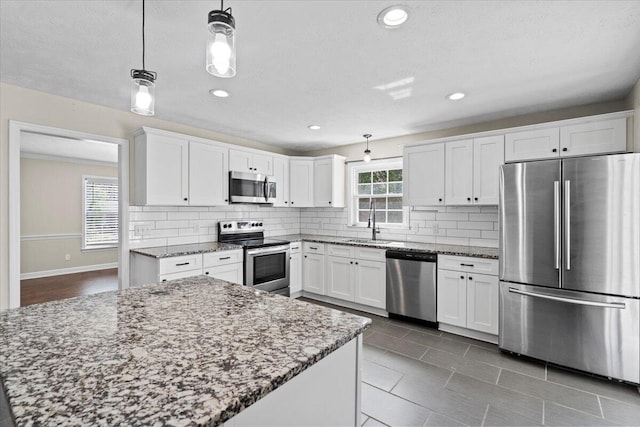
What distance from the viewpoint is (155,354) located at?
93cm

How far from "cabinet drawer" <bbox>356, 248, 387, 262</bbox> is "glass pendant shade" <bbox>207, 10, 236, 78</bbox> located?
3.10m

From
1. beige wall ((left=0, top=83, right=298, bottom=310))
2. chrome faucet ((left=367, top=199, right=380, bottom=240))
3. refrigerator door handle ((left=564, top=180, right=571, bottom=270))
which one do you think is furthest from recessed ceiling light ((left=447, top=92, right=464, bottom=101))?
beige wall ((left=0, top=83, right=298, bottom=310))

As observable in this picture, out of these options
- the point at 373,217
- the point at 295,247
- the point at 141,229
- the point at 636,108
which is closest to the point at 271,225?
the point at 295,247

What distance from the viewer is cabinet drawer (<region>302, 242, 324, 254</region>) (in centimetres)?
448

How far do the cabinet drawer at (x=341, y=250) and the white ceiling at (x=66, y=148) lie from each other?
3596mm

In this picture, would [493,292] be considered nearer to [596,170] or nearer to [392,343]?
[392,343]

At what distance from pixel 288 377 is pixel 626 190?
9.44 feet

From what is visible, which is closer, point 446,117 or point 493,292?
point 493,292

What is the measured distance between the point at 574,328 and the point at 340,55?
281 cm

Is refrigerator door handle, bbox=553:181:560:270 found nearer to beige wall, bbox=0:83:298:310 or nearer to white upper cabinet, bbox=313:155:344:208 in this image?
white upper cabinet, bbox=313:155:344:208

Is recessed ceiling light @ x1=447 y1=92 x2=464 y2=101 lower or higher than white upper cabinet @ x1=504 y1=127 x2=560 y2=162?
higher

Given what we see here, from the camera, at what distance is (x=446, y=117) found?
11.6 feet

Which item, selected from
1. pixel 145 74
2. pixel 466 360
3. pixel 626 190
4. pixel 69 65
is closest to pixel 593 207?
pixel 626 190

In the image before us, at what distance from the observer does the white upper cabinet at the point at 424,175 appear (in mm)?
3699
